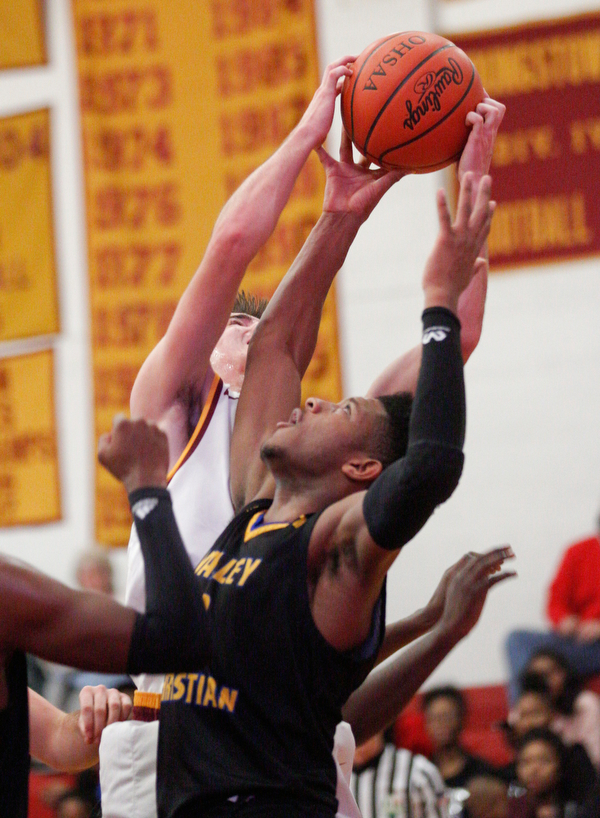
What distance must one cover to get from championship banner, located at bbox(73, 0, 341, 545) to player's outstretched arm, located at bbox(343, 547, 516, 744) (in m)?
4.85

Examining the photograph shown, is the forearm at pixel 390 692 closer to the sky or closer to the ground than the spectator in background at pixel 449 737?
closer to the sky

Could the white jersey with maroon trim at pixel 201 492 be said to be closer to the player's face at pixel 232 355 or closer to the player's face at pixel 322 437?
the player's face at pixel 232 355

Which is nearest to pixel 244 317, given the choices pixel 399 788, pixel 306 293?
pixel 306 293

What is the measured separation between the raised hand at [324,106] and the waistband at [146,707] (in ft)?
5.06

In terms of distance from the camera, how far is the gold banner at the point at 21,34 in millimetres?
8797

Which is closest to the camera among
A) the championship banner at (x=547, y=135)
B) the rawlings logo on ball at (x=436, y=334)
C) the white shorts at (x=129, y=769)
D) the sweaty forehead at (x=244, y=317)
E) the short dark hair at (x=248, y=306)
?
the rawlings logo on ball at (x=436, y=334)

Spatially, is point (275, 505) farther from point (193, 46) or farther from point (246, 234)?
point (193, 46)

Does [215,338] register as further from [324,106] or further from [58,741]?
[58,741]

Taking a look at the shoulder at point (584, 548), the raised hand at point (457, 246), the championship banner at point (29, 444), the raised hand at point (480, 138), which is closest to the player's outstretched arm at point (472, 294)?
the raised hand at point (480, 138)

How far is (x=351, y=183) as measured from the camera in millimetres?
3271

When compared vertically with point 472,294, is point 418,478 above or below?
below

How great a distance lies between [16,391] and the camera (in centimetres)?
859

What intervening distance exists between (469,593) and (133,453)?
1199 millimetres

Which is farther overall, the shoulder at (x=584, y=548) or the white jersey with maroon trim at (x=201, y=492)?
the shoulder at (x=584, y=548)
